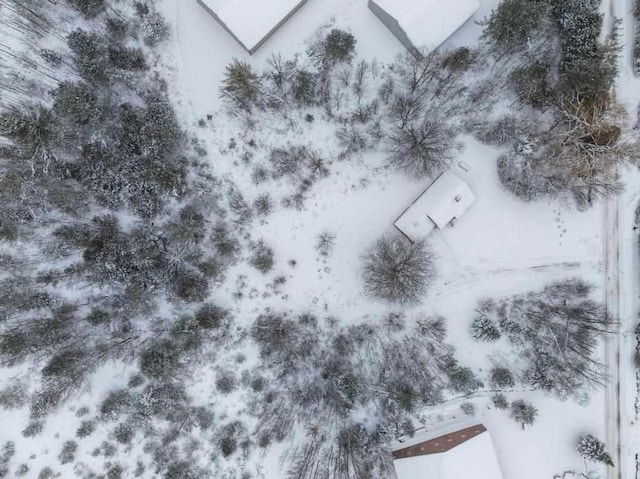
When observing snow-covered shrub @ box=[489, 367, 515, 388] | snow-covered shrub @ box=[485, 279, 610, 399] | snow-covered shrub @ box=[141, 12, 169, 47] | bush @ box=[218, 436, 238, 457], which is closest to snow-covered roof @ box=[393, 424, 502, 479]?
snow-covered shrub @ box=[489, 367, 515, 388]

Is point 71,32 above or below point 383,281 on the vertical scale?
above

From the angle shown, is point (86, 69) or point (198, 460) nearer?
point (86, 69)

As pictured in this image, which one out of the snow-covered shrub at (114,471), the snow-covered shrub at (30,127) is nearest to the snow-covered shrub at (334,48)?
the snow-covered shrub at (30,127)

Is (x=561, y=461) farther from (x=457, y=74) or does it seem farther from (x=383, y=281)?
(x=457, y=74)

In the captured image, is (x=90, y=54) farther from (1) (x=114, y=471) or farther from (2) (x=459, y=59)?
(1) (x=114, y=471)

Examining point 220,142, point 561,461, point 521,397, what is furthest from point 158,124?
point 561,461

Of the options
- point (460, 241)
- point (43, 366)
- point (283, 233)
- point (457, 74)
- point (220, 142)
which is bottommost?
point (43, 366)

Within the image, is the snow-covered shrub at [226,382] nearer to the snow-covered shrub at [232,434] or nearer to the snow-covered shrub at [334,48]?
the snow-covered shrub at [232,434]
